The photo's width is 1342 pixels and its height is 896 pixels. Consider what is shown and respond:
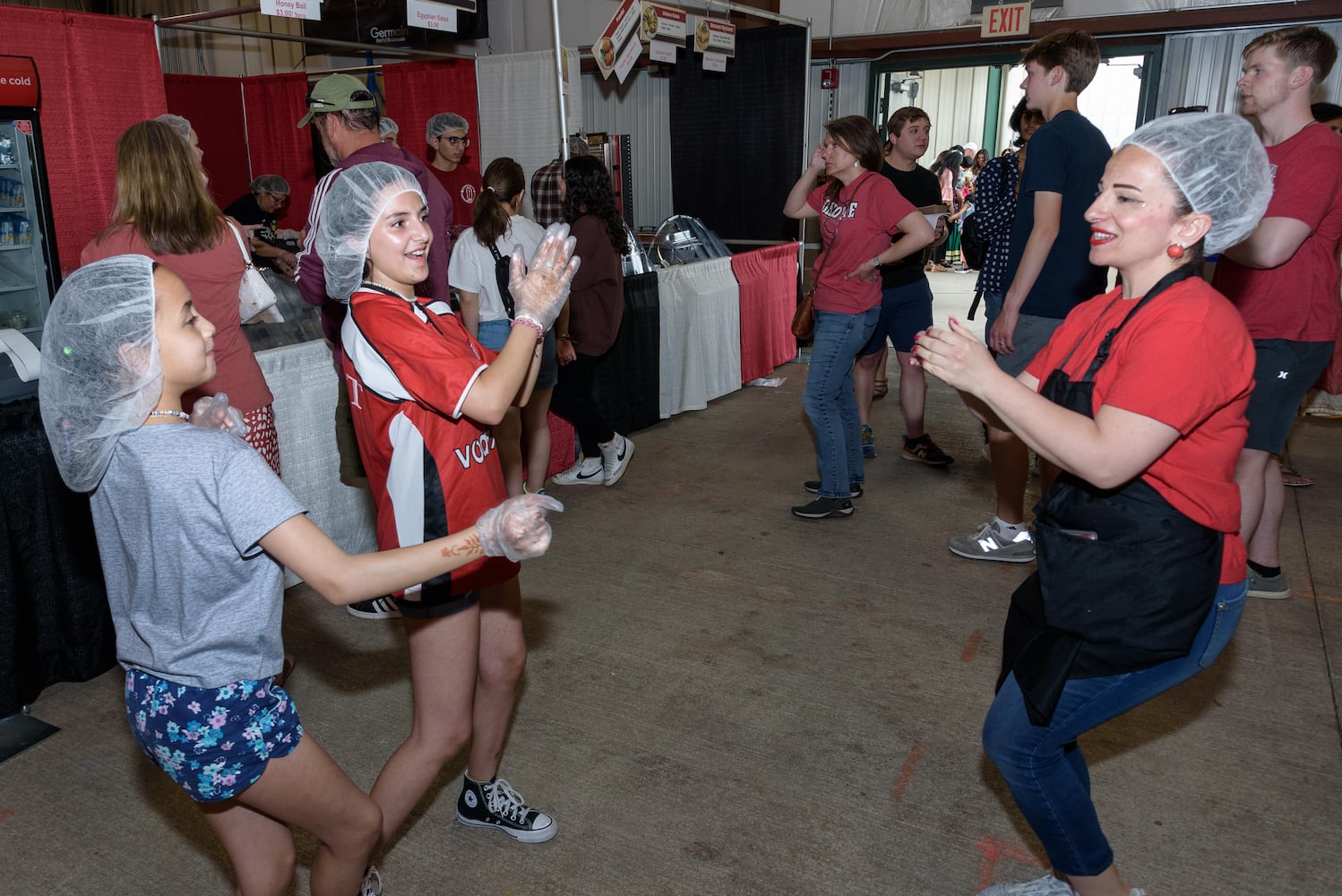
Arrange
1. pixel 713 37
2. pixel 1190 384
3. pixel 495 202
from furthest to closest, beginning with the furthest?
pixel 713 37 → pixel 495 202 → pixel 1190 384

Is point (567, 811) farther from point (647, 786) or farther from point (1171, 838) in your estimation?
point (1171, 838)

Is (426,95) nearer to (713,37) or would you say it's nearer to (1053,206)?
(713,37)

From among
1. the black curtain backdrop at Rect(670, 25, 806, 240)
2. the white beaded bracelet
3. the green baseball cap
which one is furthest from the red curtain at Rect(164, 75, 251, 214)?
the white beaded bracelet

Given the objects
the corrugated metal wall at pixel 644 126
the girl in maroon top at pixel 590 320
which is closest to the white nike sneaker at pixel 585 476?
the girl in maroon top at pixel 590 320

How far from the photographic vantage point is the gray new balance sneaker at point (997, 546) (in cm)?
387

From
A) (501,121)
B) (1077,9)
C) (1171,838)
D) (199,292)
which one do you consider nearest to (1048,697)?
(1171,838)

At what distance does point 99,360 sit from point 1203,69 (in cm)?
1021

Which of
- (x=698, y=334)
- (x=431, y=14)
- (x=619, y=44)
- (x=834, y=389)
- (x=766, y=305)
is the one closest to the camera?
(x=834, y=389)

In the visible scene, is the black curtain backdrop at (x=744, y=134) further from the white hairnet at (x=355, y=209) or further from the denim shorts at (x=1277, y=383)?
the white hairnet at (x=355, y=209)

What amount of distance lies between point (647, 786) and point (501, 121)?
7.06m

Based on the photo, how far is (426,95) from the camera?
9672 mm

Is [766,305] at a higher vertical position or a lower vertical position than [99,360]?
lower

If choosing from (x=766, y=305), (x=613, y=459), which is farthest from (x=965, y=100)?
(x=613, y=459)

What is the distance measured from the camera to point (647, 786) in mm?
2496
